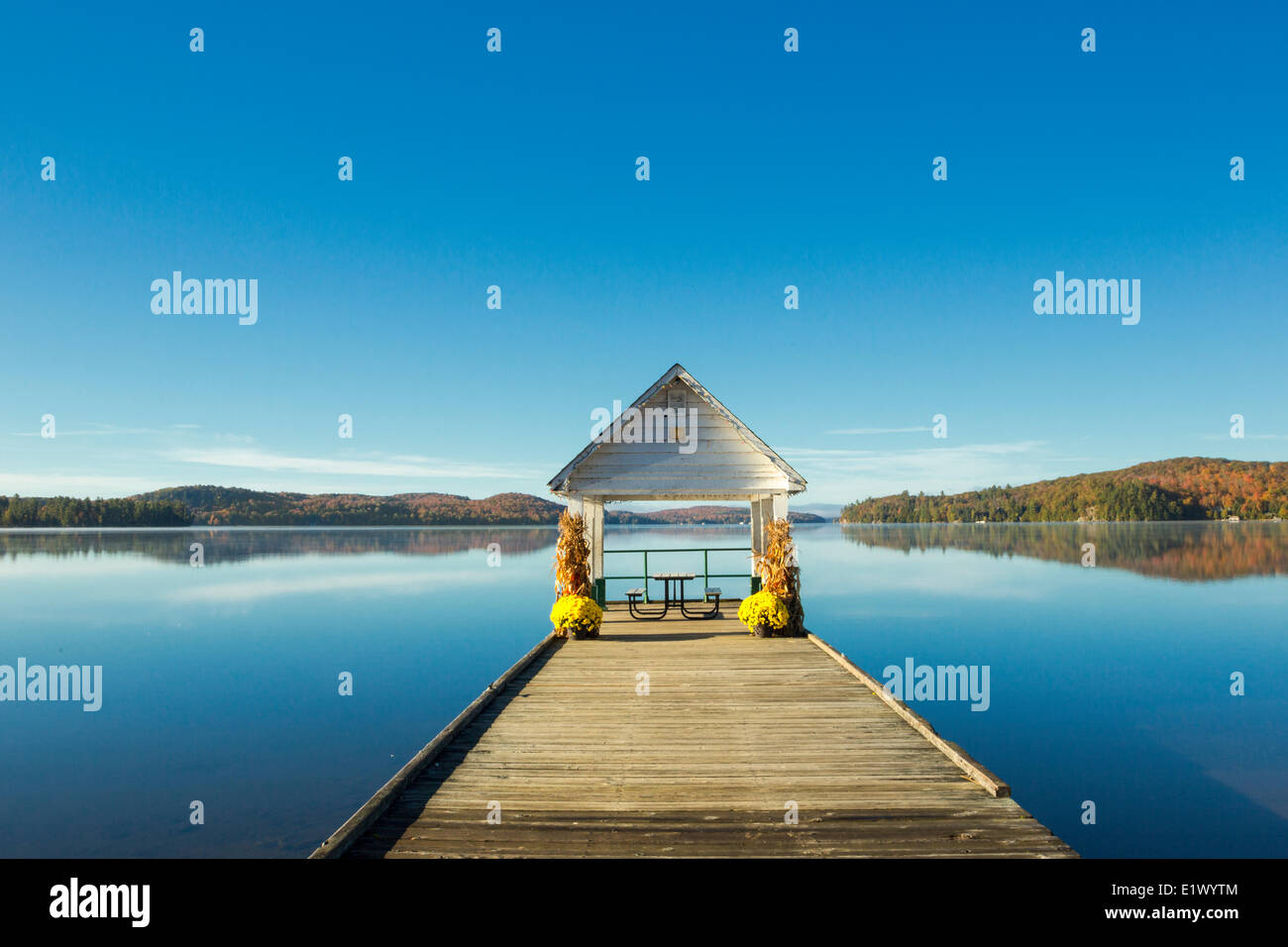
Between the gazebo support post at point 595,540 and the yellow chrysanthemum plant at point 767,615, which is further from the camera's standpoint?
the gazebo support post at point 595,540

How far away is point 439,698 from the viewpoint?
55.7 feet

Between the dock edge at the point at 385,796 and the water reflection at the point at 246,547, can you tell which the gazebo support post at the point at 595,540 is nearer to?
the dock edge at the point at 385,796

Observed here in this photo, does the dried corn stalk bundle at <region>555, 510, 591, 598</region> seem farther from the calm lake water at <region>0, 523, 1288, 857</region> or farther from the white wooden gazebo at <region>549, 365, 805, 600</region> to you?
the calm lake water at <region>0, 523, 1288, 857</region>

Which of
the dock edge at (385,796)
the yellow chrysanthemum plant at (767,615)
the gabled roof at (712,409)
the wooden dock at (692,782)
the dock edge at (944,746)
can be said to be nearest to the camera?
the dock edge at (385,796)

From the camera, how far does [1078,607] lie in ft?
104

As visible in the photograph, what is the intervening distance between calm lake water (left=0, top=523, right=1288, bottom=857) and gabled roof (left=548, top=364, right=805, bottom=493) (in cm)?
606

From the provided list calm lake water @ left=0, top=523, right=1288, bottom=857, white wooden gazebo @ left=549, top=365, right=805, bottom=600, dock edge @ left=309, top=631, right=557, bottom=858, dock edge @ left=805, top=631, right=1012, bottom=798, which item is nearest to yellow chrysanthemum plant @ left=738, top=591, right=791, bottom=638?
white wooden gazebo @ left=549, top=365, right=805, bottom=600

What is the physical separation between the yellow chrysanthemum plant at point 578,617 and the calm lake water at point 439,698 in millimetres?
3693

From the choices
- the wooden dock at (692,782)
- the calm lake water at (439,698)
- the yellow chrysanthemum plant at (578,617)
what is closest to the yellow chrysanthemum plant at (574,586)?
the yellow chrysanthemum plant at (578,617)

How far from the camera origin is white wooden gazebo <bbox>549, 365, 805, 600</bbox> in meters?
14.8

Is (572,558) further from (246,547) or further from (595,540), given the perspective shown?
(246,547)

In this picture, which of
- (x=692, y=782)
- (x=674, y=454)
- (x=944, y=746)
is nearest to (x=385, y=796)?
(x=692, y=782)

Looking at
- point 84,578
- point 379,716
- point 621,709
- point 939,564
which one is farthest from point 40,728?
point 939,564

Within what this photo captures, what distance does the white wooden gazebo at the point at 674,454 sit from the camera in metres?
14.8
